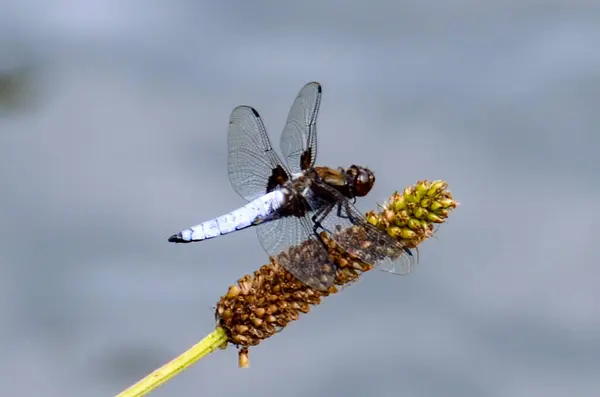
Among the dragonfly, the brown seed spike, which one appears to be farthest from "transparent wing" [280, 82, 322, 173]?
the brown seed spike

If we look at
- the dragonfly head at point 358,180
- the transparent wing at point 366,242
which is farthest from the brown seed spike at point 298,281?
the dragonfly head at point 358,180

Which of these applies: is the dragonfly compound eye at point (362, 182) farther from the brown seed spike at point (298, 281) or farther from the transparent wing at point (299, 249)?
the brown seed spike at point (298, 281)

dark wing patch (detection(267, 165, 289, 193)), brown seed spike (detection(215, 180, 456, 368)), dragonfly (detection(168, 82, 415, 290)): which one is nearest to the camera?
brown seed spike (detection(215, 180, 456, 368))

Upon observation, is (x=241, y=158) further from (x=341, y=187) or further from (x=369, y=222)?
(x=369, y=222)

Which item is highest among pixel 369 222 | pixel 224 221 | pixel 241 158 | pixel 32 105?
pixel 32 105

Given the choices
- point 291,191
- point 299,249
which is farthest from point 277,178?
point 299,249

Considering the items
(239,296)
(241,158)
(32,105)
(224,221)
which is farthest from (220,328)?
(32,105)

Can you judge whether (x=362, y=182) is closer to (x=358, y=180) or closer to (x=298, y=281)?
(x=358, y=180)

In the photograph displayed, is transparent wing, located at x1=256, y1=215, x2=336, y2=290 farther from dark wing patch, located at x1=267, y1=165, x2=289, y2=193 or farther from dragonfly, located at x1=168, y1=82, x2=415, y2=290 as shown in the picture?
dark wing patch, located at x1=267, y1=165, x2=289, y2=193
